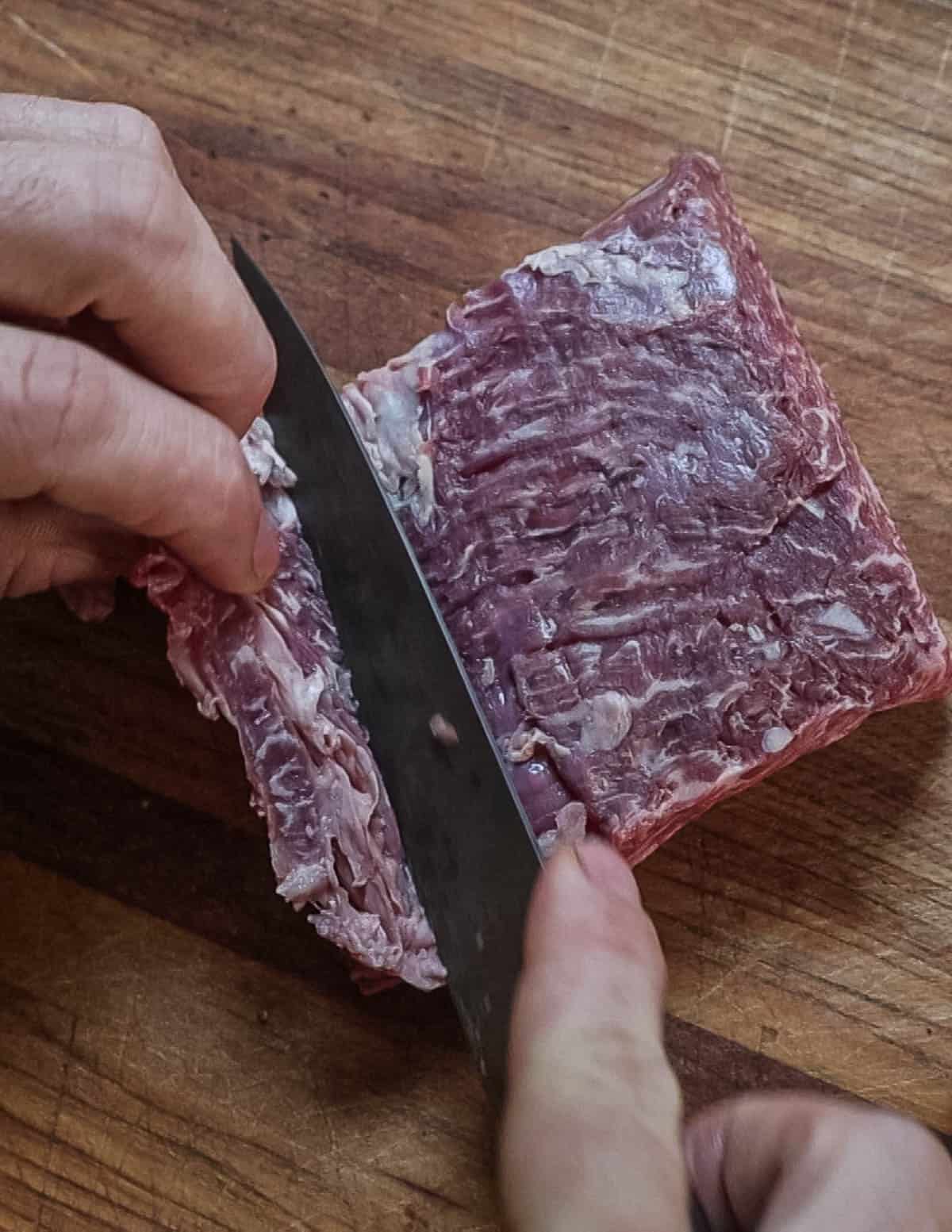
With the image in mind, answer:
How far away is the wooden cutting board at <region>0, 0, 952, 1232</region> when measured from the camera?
2.31 meters

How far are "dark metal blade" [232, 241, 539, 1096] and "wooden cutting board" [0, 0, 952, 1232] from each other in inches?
12.9

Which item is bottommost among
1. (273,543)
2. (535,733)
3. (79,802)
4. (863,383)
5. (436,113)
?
(79,802)

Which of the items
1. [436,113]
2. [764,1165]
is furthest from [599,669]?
[436,113]

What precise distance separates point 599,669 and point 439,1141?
3.17 ft

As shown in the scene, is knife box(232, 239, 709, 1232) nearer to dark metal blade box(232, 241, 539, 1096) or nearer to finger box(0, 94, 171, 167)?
dark metal blade box(232, 241, 539, 1096)

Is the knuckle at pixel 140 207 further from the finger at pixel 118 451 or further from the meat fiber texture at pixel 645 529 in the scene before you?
the meat fiber texture at pixel 645 529

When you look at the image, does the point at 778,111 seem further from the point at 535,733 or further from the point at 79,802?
the point at 79,802

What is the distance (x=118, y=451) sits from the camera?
190cm

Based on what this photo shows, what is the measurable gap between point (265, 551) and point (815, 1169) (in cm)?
137

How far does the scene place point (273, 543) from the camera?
224 centimetres

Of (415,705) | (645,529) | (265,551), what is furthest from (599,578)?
(265,551)

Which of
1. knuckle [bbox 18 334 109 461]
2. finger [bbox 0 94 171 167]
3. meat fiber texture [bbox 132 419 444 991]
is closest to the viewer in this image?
knuckle [bbox 18 334 109 461]

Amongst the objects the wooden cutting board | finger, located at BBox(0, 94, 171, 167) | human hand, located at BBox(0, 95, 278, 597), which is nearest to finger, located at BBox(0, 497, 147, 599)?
human hand, located at BBox(0, 95, 278, 597)

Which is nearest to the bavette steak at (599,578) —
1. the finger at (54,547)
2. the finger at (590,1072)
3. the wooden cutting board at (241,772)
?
the finger at (54,547)
